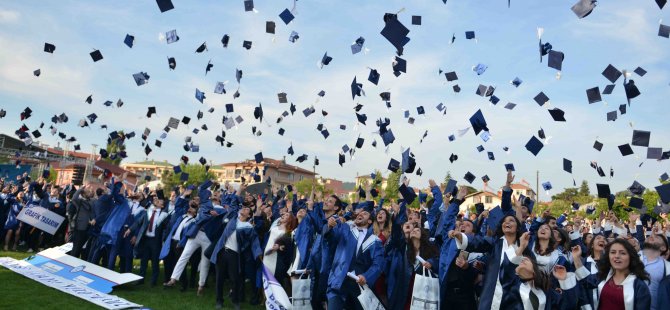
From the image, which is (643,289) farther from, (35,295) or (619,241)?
(35,295)

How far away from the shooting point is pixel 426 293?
5.35 m

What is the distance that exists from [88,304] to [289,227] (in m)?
3.13

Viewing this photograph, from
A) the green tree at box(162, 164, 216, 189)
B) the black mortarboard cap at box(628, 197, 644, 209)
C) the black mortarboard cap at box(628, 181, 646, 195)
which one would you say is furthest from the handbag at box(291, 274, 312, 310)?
the green tree at box(162, 164, 216, 189)

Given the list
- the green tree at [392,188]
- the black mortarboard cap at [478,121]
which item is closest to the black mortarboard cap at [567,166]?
the black mortarboard cap at [478,121]

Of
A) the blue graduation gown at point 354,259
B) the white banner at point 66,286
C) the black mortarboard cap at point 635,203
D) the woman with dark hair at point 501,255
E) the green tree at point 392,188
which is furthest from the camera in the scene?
the green tree at point 392,188

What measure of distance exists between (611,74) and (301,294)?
8271mm

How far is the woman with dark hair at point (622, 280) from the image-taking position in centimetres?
408

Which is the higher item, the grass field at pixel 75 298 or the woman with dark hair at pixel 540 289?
the woman with dark hair at pixel 540 289

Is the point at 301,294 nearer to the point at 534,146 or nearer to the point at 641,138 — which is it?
the point at 534,146

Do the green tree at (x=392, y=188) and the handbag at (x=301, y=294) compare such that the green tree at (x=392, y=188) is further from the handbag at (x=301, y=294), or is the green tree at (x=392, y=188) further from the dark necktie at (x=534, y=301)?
the dark necktie at (x=534, y=301)

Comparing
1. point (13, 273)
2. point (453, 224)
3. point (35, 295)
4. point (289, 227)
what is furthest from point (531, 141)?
point (13, 273)

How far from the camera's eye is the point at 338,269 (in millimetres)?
5844

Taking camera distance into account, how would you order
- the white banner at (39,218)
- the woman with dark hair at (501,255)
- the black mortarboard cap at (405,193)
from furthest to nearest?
the white banner at (39,218), the black mortarboard cap at (405,193), the woman with dark hair at (501,255)

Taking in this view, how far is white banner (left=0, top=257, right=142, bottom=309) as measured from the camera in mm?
6998
